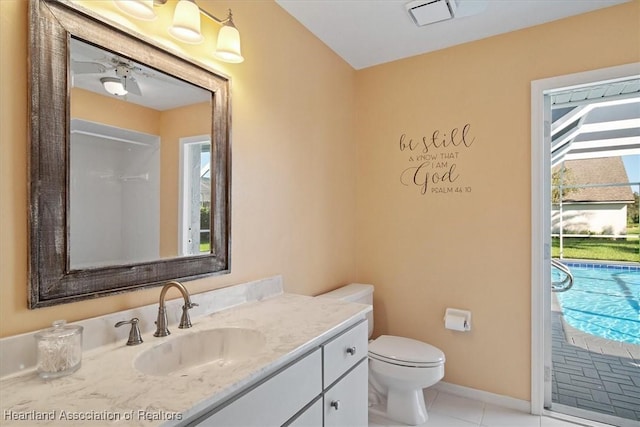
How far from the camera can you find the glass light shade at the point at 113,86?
116 centimetres

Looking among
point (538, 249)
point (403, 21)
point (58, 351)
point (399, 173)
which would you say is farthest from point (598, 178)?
point (58, 351)

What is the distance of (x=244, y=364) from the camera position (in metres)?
0.96

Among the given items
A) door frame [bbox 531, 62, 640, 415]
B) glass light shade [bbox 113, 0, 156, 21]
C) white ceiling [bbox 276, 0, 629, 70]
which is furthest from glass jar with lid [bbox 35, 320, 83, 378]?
door frame [bbox 531, 62, 640, 415]

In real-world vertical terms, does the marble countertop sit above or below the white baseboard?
above

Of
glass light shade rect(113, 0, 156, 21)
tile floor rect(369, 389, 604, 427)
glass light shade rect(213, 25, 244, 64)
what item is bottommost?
tile floor rect(369, 389, 604, 427)

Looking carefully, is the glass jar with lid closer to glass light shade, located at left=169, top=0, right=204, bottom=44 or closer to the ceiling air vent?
glass light shade, located at left=169, top=0, right=204, bottom=44

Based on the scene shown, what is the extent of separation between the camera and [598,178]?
274 cm

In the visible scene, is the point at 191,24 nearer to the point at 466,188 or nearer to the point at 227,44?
the point at 227,44

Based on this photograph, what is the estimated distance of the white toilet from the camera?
1937 millimetres

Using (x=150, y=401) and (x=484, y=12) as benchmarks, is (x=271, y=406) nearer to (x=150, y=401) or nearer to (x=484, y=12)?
(x=150, y=401)

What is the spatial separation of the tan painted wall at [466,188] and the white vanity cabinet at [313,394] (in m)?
1.11

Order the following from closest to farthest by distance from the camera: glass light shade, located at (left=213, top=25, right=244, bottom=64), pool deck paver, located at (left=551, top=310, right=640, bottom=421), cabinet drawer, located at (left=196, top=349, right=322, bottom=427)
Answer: cabinet drawer, located at (left=196, top=349, right=322, bottom=427) < glass light shade, located at (left=213, top=25, right=244, bottom=64) < pool deck paver, located at (left=551, top=310, right=640, bottom=421)

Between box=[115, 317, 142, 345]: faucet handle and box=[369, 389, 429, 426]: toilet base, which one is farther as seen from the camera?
box=[369, 389, 429, 426]: toilet base

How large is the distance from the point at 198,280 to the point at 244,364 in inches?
24.6
